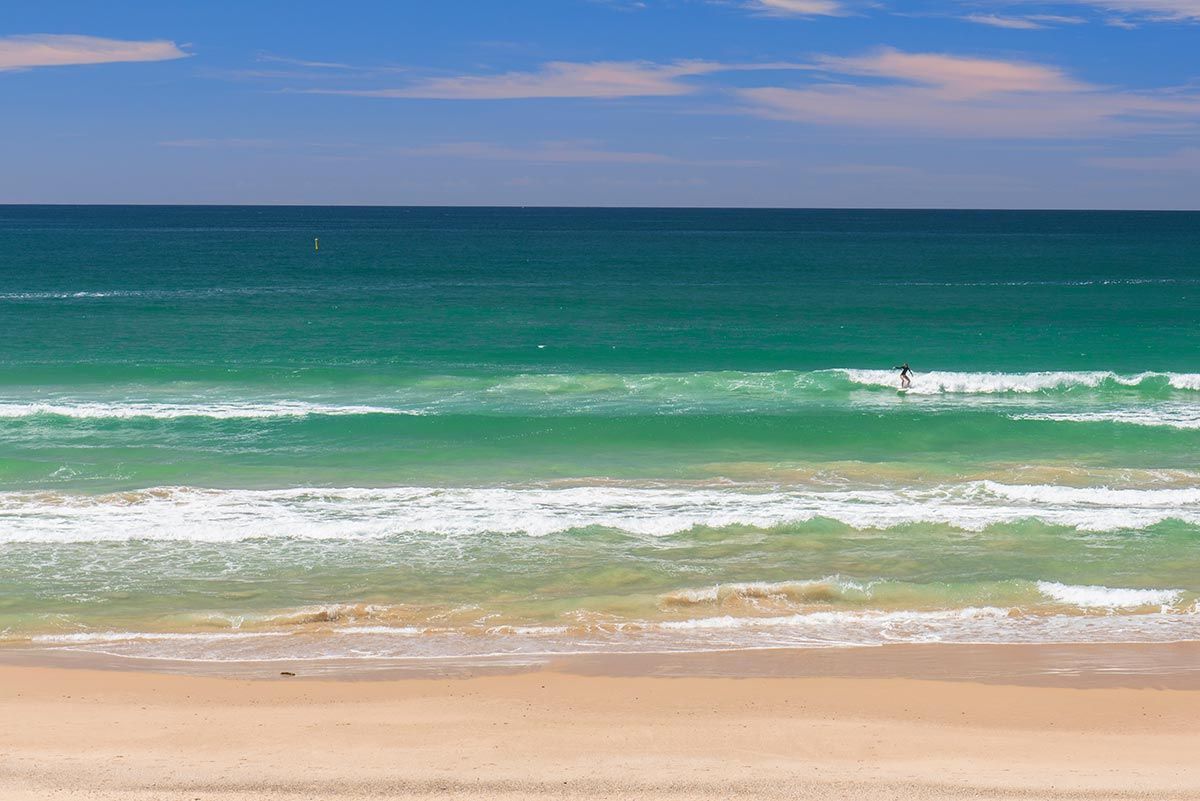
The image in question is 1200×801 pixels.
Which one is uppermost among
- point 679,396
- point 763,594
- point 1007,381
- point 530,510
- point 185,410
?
point 1007,381

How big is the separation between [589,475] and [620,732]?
12.0 metres

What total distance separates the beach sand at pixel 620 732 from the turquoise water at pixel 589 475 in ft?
3.74

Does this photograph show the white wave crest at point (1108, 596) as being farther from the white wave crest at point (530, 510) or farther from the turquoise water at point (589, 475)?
the white wave crest at point (530, 510)

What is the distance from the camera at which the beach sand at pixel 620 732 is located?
395 inches

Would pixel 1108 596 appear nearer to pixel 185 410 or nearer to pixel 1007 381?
pixel 1007 381

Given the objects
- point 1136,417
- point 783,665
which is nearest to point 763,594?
point 783,665

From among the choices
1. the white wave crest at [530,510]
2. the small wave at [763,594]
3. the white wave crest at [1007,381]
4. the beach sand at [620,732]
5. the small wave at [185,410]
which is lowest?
the beach sand at [620,732]

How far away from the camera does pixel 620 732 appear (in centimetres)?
1155

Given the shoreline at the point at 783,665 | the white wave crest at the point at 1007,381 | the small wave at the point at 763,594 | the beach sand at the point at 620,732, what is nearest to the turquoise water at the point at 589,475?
the small wave at the point at 763,594

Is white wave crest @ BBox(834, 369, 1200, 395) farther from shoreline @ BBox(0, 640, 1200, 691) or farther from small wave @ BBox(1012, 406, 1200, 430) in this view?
shoreline @ BBox(0, 640, 1200, 691)

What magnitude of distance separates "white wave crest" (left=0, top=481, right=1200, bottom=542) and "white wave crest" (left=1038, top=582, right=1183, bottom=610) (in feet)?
10.4

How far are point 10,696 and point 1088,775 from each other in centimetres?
1103

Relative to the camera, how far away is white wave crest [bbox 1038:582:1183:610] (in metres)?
15.5

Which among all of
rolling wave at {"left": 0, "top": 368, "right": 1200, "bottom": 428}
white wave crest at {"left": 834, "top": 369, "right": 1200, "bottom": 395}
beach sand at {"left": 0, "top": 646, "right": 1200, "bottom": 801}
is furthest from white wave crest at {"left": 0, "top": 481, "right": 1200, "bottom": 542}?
white wave crest at {"left": 834, "top": 369, "right": 1200, "bottom": 395}
